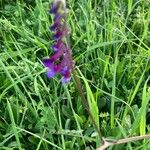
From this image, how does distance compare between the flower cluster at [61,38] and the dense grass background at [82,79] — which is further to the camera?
the dense grass background at [82,79]

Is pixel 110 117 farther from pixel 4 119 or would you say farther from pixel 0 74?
pixel 0 74

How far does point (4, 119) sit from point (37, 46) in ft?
1.69

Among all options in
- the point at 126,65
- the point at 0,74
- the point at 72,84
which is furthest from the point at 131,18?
the point at 0,74

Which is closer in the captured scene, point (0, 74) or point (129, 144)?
point (129, 144)

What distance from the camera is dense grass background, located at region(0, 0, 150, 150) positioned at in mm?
1949

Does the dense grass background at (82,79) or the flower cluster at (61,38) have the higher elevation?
the flower cluster at (61,38)

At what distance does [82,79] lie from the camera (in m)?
2.28

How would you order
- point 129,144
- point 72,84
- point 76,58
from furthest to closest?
1. point 76,58
2. point 72,84
3. point 129,144

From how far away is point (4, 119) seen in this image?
212 cm

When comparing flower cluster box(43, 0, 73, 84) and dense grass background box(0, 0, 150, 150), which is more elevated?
flower cluster box(43, 0, 73, 84)

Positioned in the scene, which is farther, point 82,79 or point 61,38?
point 82,79

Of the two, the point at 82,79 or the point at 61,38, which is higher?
the point at 61,38

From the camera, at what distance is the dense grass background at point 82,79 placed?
1949mm

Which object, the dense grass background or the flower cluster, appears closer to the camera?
the flower cluster
